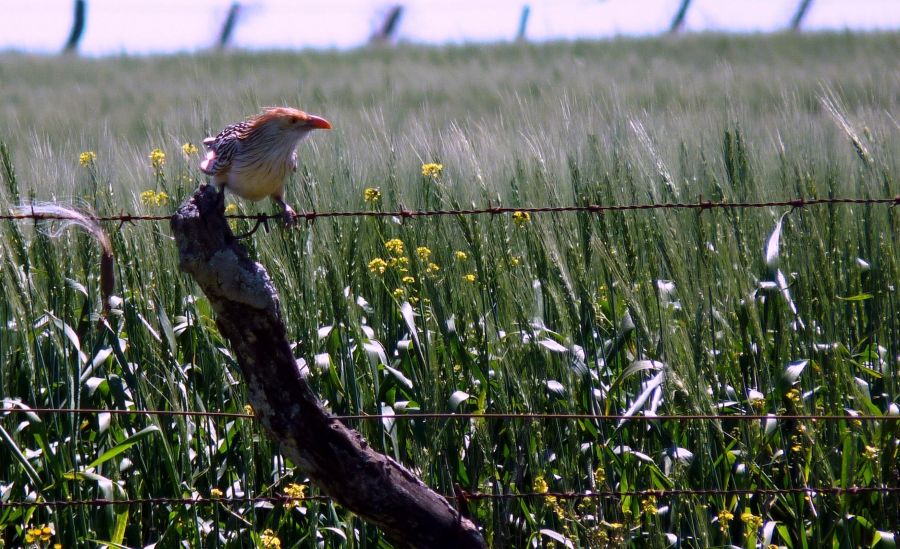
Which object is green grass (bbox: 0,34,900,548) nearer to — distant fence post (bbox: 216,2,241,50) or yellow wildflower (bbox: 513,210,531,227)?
yellow wildflower (bbox: 513,210,531,227)

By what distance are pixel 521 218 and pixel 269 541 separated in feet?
5.15

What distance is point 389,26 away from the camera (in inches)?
1125

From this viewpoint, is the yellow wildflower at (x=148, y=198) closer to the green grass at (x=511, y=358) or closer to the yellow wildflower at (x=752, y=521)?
the green grass at (x=511, y=358)

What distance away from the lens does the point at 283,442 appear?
7.52ft

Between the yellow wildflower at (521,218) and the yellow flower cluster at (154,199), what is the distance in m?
1.42

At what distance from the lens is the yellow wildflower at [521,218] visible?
353cm

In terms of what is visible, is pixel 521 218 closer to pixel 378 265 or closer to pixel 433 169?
pixel 433 169

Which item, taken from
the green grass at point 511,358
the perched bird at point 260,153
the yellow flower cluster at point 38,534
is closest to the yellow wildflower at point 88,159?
→ the green grass at point 511,358

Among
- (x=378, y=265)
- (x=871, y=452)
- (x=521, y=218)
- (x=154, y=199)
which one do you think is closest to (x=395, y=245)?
(x=378, y=265)

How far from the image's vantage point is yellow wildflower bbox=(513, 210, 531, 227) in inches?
139

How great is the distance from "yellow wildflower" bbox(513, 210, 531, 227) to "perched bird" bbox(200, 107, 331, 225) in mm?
849

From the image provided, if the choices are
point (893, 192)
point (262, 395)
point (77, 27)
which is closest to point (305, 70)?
point (77, 27)

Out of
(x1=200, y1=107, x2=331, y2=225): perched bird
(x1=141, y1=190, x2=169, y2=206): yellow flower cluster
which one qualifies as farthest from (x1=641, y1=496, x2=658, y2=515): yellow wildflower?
(x1=141, y1=190, x2=169, y2=206): yellow flower cluster

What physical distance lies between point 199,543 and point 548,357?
1.35 m
